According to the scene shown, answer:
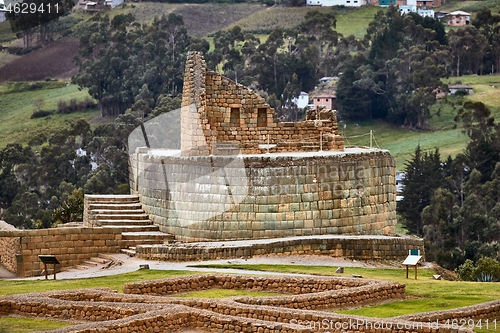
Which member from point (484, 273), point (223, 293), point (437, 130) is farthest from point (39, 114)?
point (223, 293)

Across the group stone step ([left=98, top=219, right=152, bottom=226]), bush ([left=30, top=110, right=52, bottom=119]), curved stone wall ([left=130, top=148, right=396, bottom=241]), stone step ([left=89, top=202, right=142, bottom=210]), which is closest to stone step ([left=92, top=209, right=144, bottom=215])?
stone step ([left=89, top=202, right=142, bottom=210])

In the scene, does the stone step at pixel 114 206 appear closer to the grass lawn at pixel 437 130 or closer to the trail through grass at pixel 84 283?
the trail through grass at pixel 84 283

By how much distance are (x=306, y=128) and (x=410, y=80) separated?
70319 millimetres

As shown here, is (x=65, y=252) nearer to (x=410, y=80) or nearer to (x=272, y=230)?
(x=272, y=230)

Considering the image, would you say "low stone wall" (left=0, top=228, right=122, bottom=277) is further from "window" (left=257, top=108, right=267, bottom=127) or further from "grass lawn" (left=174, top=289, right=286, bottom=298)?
"grass lawn" (left=174, top=289, right=286, bottom=298)

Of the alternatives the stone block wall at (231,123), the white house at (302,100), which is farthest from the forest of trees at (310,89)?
the stone block wall at (231,123)

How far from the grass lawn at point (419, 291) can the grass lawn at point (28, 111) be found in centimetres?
7241

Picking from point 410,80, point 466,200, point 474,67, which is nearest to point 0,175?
point 466,200

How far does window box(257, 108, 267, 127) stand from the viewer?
44094mm

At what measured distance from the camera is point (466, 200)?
8306cm

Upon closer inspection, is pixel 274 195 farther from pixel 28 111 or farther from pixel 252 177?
pixel 28 111

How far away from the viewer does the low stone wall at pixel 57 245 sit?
129 feet

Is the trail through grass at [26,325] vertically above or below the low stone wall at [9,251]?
above

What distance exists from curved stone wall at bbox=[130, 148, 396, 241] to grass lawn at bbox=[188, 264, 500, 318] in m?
3.51
